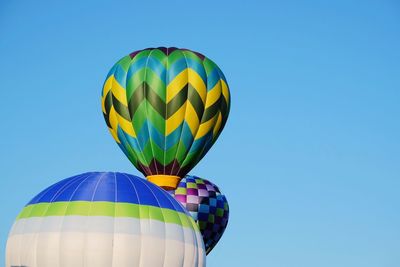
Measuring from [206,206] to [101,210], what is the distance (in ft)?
50.9

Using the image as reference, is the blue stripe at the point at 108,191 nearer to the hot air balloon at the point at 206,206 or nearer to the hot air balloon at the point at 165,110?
the hot air balloon at the point at 165,110

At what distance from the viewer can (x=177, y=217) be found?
20.3 m

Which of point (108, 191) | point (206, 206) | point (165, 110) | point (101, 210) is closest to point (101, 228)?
point (101, 210)

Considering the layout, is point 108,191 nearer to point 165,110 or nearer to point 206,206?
point 165,110

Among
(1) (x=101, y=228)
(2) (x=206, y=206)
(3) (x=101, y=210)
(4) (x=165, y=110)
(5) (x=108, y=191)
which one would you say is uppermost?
(4) (x=165, y=110)

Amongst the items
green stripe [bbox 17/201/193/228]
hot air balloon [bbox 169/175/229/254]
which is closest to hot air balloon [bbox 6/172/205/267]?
green stripe [bbox 17/201/193/228]

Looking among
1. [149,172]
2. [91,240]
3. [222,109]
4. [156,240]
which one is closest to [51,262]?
[91,240]

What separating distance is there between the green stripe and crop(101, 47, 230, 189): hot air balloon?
7088 mm

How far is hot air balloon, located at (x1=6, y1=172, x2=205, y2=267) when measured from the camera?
1931cm

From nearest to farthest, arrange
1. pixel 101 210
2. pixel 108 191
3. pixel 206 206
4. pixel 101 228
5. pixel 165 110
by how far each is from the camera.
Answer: pixel 101 228 → pixel 101 210 → pixel 108 191 → pixel 165 110 → pixel 206 206

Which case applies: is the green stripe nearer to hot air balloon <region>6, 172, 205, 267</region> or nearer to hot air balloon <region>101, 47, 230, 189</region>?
hot air balloon <region>6, 172, 205, 267</region>

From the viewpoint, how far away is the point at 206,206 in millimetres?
34938

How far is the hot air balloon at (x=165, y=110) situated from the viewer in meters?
27.1

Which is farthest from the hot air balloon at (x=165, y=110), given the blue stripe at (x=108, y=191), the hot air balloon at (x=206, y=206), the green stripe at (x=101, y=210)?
the green stripe at (x=101, y=210)
